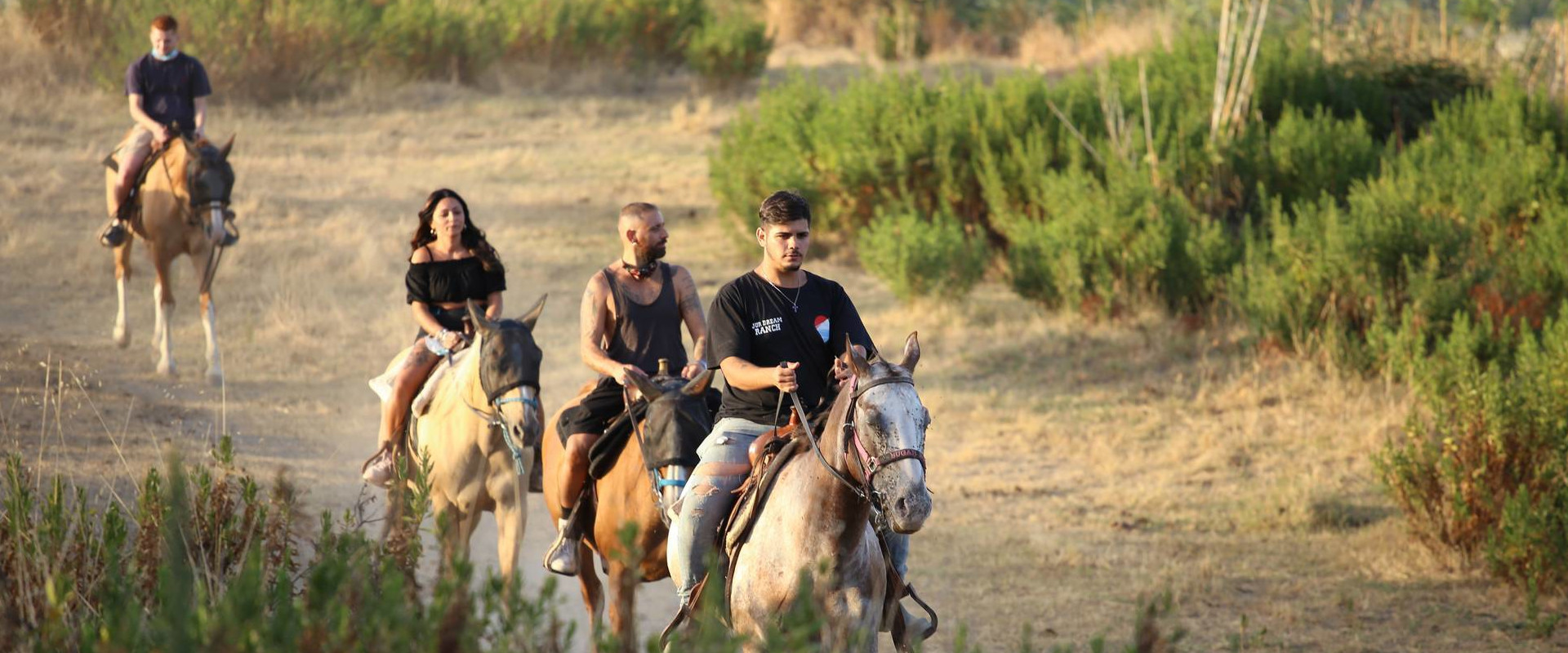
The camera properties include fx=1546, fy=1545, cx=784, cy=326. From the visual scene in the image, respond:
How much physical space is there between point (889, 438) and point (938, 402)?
7.78 m

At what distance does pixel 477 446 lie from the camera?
7.18 metres

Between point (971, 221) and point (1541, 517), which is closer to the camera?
point (1541, 517)

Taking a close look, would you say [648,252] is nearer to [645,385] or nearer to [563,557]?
[645,385]

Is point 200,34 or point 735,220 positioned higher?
point 200,34

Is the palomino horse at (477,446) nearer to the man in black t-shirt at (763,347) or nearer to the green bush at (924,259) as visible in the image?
the man in black t-shirt at (763,347)

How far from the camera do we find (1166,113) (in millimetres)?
14953

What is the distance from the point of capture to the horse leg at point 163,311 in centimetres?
1180

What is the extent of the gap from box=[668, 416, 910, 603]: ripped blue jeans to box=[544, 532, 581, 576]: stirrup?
1.21 m

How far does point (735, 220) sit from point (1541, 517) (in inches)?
403

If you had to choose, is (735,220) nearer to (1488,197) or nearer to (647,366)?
(1488,197)

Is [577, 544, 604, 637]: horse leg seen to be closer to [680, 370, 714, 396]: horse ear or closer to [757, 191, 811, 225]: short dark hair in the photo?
[680, 370, 714, 396]: horse ear

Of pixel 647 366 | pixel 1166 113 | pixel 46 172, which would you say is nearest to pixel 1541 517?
pixel 647 366

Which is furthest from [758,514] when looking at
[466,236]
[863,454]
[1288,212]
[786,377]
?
[1288,212]

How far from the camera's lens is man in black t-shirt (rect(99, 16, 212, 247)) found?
12180 mm
